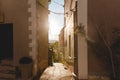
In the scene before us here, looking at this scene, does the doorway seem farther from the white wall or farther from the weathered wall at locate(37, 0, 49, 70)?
the white wall

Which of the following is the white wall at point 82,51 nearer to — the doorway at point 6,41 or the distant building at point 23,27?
the distant building at point 23,27

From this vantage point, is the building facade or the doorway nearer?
the building facade

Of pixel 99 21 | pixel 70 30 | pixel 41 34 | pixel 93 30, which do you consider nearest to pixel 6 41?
pixel 41 34

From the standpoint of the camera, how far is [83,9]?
860 centimetres

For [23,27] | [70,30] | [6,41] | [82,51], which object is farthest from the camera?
[70,30]

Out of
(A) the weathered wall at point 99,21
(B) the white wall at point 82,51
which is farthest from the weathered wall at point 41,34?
(A) the weathered wall at point 99,21

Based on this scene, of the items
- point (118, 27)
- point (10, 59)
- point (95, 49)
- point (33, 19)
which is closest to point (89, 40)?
point (95, 49)

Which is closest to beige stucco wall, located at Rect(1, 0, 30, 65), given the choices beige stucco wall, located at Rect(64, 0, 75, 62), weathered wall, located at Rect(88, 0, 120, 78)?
beige stucco wall, located at Rect(64, 0, 75, 62)

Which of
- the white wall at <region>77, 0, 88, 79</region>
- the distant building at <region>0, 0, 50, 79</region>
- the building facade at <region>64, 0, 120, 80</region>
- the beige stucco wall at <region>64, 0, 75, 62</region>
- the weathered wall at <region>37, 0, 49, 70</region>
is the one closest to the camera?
the building facade at <region>64, 0, 120, 80</region>

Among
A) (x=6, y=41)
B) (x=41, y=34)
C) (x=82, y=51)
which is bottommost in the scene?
(x=82, y=51)

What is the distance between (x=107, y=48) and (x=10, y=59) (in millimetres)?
4917

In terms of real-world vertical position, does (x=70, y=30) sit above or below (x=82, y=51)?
above

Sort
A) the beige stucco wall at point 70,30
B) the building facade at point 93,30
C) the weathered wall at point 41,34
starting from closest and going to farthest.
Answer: the building facade at point 93,30
the beige stucco wall at point 70,30
the weathered wall at point 41,34

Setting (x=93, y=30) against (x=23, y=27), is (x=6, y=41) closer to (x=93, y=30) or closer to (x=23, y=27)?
(x=23, y=27)
